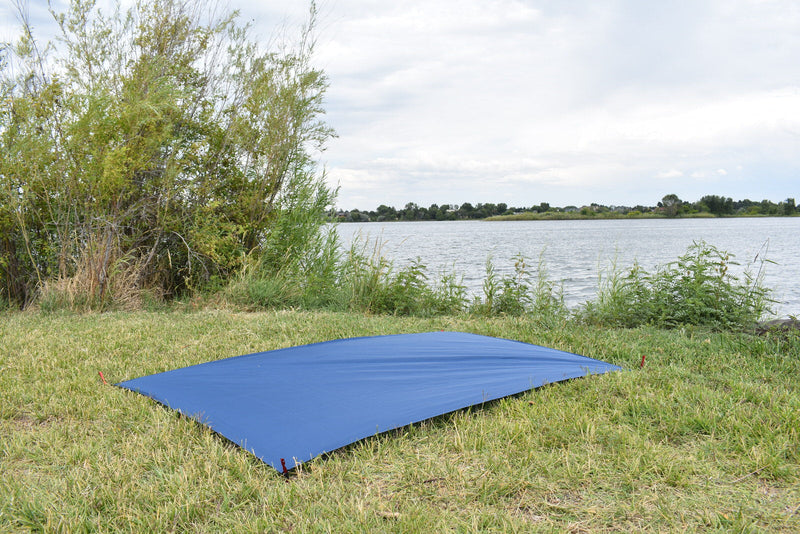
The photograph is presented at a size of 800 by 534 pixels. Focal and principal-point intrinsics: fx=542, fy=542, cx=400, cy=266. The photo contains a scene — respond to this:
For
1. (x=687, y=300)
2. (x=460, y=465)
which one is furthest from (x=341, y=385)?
(x=687, y=300)

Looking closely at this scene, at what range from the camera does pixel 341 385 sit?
274 centimetres

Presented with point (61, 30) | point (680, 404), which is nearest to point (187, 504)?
point (680, 404)

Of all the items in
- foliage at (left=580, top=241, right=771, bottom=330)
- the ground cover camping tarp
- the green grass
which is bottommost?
the green grass

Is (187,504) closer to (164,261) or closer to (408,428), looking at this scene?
(408,428)

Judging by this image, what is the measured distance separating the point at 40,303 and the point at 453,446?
5.04 meters

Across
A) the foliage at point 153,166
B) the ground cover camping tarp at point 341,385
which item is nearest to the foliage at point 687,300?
the ground cover camping tarp at point 341,385

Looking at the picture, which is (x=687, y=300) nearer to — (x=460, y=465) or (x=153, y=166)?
(x=460, y=465)

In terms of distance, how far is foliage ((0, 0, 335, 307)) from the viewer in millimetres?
5547

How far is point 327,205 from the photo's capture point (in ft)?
24.1

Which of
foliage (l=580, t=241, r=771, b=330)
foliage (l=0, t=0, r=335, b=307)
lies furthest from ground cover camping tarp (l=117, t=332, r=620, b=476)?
foliage (l=0, t=0, r=335, b=307)

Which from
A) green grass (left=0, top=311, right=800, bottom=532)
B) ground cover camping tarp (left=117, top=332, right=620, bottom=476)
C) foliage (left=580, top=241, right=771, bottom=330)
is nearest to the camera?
green grass (left=0, top=311, right=800, bottom=532)

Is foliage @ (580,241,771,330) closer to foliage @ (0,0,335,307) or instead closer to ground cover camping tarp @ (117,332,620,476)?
ground cover camping tarp @ (117,332,620,476)

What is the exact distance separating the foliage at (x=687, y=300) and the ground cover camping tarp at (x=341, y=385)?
5.71 ft

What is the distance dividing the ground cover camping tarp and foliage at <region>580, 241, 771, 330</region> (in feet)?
5.71
